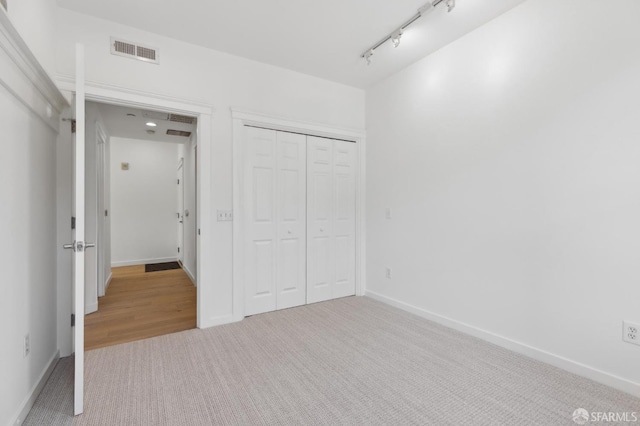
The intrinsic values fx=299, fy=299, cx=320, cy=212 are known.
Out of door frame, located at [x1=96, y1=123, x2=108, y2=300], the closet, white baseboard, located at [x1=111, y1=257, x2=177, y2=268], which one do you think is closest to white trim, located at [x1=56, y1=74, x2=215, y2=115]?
the closet

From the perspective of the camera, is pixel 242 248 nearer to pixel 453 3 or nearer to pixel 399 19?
pixel 399 19

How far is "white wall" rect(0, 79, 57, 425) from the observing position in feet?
4.69

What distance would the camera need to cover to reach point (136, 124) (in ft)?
13.9

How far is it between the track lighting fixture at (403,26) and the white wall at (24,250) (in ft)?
8.66

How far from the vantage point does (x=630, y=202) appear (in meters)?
1.84

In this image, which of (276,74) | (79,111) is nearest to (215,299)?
(79,111)

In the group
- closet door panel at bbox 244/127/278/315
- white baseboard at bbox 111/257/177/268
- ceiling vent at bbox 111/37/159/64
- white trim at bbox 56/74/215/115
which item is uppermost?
ceiling vent at bbox 111/37/159/64

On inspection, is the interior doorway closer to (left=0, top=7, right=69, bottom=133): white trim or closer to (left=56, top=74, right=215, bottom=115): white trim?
(left=56, top=74, right=215, bottom=115): white trim

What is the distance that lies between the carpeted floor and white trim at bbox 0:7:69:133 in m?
1.76

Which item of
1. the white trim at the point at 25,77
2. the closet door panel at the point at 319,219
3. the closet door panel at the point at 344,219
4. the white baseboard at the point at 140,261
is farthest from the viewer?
the white baseboard at the point at 140,261

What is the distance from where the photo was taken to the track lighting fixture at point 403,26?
222 centimetres

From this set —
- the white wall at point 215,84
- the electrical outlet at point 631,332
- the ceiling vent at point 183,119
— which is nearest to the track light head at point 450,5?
the white wall at point 215,84

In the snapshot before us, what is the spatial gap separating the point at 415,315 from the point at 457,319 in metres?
0.46

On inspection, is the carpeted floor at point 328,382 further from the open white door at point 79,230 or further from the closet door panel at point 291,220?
the closet door panel at point 291,220
